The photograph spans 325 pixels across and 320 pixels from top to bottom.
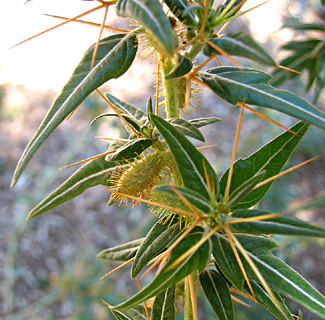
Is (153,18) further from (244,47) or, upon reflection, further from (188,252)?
(188,252)

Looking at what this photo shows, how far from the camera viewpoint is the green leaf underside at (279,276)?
66cm

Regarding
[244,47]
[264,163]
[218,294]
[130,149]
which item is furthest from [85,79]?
[218,294]

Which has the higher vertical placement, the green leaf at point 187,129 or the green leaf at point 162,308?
the green leaf at point 187,129

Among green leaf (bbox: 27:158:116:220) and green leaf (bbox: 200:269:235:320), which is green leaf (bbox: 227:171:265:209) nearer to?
green leaf (bbox: 200:269:235:320)

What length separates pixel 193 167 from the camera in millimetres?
659

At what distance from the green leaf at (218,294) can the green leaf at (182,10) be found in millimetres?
491

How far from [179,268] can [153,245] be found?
0.19 metres

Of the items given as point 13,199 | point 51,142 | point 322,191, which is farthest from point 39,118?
point 322,191

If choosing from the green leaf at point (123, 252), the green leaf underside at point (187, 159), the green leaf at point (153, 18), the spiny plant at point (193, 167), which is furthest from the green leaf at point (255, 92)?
the green leaf at point (123, 252)

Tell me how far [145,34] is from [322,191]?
355 cm

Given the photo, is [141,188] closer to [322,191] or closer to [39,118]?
[322,191]

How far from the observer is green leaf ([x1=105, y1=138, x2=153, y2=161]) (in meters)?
0.73

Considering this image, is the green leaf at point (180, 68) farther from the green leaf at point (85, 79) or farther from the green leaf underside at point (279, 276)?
the green leaf underside at point (279, 276)

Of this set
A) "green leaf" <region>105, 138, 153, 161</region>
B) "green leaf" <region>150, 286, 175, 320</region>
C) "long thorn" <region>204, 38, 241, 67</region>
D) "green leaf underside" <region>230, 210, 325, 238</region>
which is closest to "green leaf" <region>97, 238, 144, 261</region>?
"green leaf" <region>150, 286, 175, 320</region>
